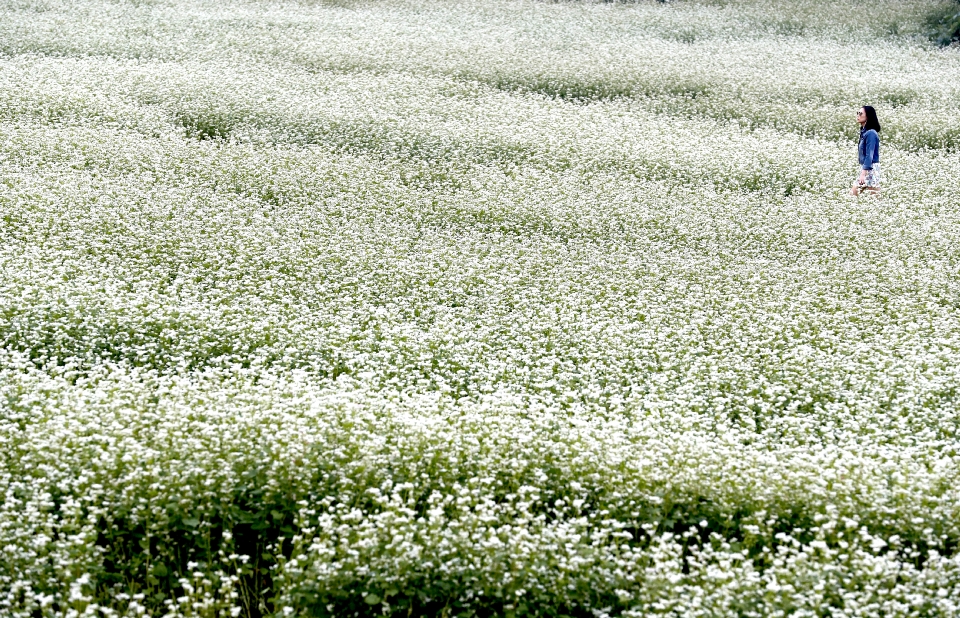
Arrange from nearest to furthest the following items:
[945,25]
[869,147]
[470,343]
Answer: [470,343], [869,147], [945,25]

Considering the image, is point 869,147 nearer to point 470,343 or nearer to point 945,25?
point 470,343

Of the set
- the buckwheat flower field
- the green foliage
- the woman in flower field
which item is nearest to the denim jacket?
the woman in flower field

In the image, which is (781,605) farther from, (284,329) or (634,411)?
(284,329)

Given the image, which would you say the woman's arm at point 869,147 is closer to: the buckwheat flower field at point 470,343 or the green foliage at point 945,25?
the buckwheat flower field at point 470,343

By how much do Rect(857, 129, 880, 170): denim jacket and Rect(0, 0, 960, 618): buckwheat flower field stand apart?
0.78 m

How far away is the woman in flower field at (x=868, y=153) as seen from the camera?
58.1 feet

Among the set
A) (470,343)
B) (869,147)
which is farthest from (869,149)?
(470,343)

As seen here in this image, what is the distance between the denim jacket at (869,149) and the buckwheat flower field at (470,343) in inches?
30.9

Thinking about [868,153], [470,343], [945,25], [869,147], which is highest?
[945,25]

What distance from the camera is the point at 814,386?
1056cm

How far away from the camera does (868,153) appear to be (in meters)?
17.9

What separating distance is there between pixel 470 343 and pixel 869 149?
34.0 feet

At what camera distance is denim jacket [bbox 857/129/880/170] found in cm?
1769

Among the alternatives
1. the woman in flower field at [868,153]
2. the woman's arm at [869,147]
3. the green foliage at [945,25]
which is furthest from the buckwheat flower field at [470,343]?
the green foliage at [945,25]
